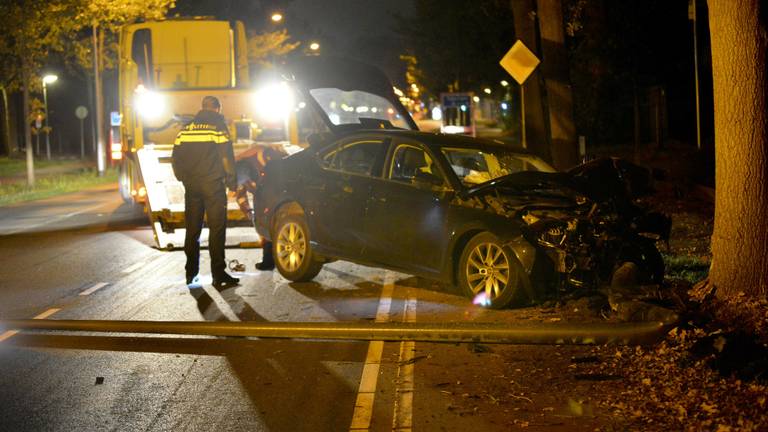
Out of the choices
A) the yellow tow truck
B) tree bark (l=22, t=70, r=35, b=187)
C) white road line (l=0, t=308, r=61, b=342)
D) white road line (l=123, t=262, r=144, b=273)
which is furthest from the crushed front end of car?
tree bark (l=22, t=70, r=35, b=187)

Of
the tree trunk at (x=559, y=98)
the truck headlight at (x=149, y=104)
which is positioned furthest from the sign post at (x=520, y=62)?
the truck headlight at (x=149, y=104)

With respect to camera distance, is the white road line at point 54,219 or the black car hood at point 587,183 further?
the white road line at point 54,219

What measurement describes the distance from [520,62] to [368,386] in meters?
12.3

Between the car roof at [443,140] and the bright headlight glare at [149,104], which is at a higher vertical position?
the bright headlight glare at [149,104]

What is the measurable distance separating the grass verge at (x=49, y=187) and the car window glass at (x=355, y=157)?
17.6 metres

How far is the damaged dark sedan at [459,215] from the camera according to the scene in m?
9.48

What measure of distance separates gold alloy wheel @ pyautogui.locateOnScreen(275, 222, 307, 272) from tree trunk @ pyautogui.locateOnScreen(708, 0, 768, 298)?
5026 mm

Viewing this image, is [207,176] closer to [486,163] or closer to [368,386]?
[486,163]

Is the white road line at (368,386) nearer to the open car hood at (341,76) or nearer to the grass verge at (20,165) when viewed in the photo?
the open car hood at (341,76)

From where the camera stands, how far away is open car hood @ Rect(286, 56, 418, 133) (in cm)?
1781

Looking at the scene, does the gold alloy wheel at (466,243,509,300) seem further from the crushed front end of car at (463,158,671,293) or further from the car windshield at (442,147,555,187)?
the car windshield at (442,147,555,187)

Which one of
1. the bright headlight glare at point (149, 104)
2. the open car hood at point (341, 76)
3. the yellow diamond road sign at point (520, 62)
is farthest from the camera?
the yellow diamond road sign at point (520, 62)

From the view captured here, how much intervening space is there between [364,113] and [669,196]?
6.05 meters

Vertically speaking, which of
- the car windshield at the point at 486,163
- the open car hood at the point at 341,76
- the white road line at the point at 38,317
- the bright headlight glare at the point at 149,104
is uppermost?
the open car hood at the point at 341,76
